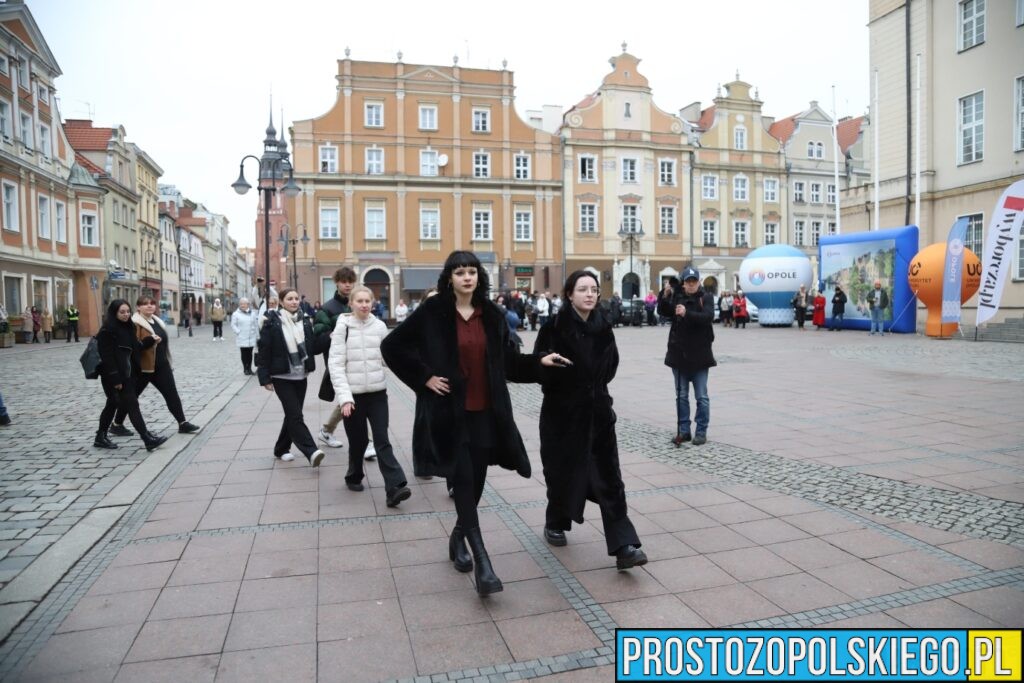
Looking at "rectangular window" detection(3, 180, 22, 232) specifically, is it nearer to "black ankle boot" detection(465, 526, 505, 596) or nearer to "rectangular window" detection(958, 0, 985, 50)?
"black ankle boot" detection(465, 526, 505, 596)

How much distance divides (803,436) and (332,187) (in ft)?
131

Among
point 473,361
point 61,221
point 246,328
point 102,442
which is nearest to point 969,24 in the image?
point 246,328

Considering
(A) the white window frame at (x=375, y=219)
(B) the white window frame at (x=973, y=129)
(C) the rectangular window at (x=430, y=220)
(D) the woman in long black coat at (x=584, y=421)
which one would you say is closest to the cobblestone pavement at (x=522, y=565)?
(D) the woman in long black coat at (x=584, y=421)

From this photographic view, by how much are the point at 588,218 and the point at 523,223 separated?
4430 mm

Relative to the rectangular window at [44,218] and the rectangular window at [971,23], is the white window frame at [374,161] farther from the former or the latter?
the rectangular window at [971,23]

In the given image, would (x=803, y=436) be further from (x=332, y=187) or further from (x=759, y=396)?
(x=332, y=187)

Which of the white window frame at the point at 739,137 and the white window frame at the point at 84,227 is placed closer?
the white window frame at the point at 84,227

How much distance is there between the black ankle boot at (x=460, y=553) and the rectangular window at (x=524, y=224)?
44.1 metres

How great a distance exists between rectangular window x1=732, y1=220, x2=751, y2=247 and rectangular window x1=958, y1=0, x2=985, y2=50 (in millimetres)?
25996

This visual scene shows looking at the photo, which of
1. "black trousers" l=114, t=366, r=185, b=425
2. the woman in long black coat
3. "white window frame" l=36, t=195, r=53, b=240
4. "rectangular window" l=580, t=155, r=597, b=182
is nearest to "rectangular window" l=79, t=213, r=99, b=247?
"white window frame" l=36, t=195, r=53, b=240

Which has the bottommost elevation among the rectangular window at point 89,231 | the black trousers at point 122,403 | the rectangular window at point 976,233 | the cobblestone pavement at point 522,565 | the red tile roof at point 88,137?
the cobblestone pavement at point 522,565

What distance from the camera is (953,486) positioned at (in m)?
5.75

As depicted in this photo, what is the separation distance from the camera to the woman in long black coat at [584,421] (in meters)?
4.15

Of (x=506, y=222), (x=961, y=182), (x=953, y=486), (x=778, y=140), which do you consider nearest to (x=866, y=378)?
(x=953, y=486)
